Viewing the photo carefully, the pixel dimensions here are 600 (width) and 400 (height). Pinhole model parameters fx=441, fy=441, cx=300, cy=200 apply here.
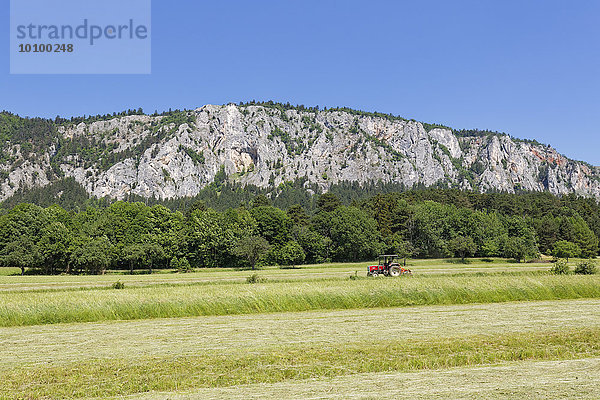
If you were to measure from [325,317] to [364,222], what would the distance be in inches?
3189

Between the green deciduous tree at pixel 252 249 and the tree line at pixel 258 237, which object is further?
the green deciduous tree at pixel 252 249

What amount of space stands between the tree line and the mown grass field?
5797cm

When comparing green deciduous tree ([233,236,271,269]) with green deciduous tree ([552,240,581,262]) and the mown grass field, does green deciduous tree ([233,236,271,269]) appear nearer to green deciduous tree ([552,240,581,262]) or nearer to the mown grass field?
the mown grass field

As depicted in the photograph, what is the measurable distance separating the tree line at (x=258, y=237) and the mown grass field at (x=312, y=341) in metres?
58.0

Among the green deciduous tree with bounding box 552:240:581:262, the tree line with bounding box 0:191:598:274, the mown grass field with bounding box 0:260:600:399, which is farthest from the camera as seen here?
the green deciduous tree with bounding box 552:240:581:262

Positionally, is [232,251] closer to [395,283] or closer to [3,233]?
[3,233]

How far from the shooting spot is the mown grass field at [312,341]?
11227mm

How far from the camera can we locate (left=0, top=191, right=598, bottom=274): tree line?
8269cm

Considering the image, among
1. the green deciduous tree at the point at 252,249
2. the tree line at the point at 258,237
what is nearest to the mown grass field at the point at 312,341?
the green deciduous tree at the point at 252,249

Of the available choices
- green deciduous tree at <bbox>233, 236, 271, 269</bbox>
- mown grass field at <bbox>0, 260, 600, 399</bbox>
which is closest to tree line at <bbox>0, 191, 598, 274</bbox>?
green deciduous tree at <bbox>233, 236, 271, 269</bbox>

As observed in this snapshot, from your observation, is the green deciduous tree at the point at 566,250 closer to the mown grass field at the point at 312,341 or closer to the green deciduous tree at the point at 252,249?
the green deciduous tree at the point at 252,249

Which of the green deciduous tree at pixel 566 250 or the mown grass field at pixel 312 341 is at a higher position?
the mown grass field at pixel 312 341

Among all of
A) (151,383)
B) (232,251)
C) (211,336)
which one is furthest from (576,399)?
(232,251)

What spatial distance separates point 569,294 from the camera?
1188 inches
